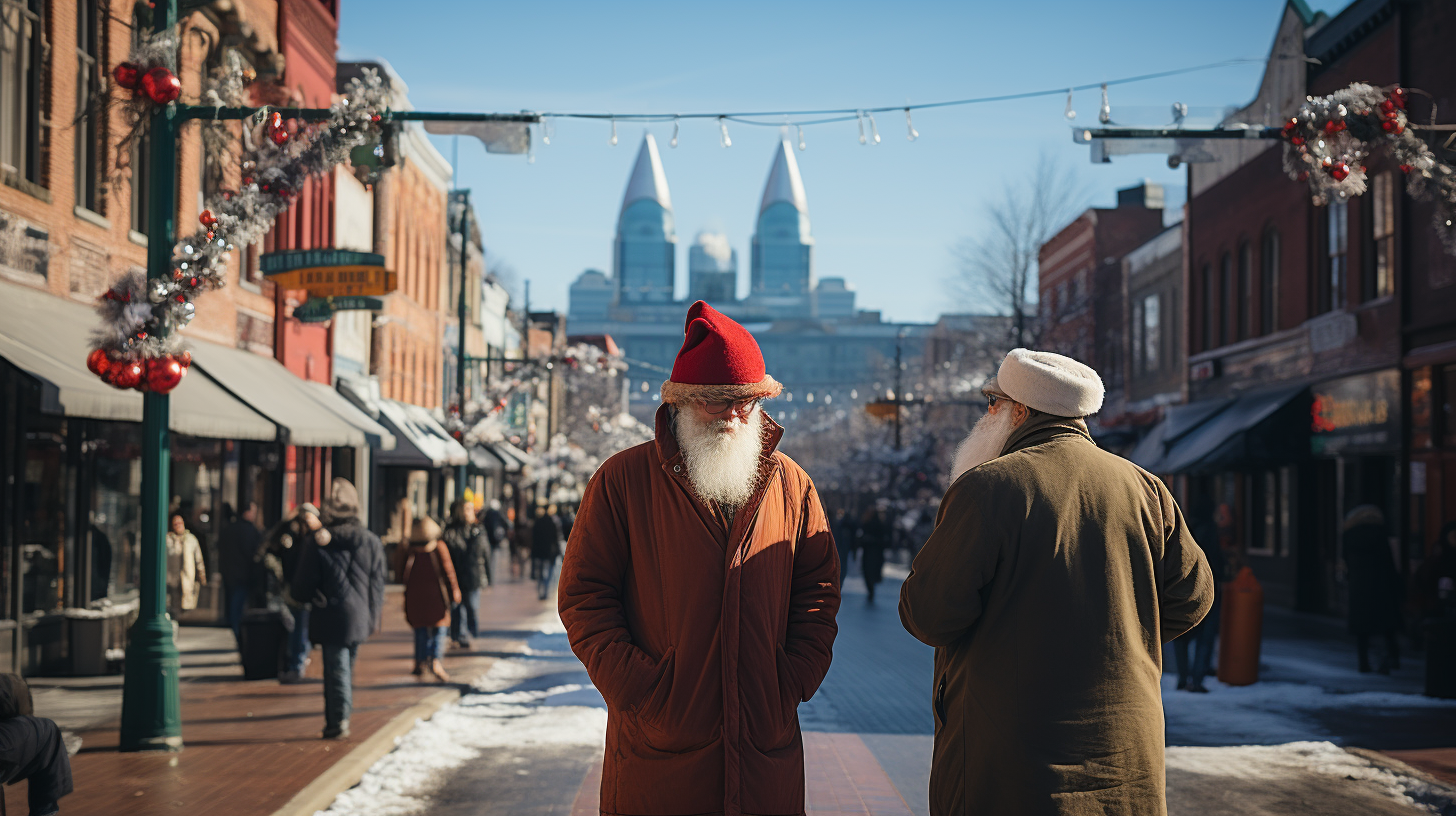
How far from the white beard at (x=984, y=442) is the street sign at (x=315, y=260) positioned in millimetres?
11860

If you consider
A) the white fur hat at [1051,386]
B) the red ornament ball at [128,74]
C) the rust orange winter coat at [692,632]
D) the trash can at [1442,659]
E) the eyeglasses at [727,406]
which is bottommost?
the trash can at [1442,659]

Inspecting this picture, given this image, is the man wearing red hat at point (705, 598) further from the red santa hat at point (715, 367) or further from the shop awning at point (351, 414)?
the shop awning at point (351, 414)

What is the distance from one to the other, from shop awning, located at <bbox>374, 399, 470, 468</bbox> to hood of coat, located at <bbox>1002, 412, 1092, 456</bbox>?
80.5 feet

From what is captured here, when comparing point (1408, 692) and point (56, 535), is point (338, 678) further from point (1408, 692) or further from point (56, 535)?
point (1408, 692)

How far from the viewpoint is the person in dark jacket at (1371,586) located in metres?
14.0

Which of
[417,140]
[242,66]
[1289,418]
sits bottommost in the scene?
[1289,418]

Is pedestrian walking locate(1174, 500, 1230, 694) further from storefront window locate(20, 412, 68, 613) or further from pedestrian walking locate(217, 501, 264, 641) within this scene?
storefront window locate(20, 412, 68, 613)

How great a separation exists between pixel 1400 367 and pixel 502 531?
1645 centimetres

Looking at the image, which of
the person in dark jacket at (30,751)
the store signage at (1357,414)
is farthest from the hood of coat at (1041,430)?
the store signage at (1357,414)

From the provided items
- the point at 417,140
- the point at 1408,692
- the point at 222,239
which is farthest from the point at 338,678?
the point at 417,140

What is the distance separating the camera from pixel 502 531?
27594mm

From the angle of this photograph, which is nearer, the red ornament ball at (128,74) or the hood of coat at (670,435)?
the hood of coat at (670,435)

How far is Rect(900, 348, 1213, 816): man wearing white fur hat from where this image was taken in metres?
3.43

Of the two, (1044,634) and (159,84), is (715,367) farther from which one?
(159,84)
